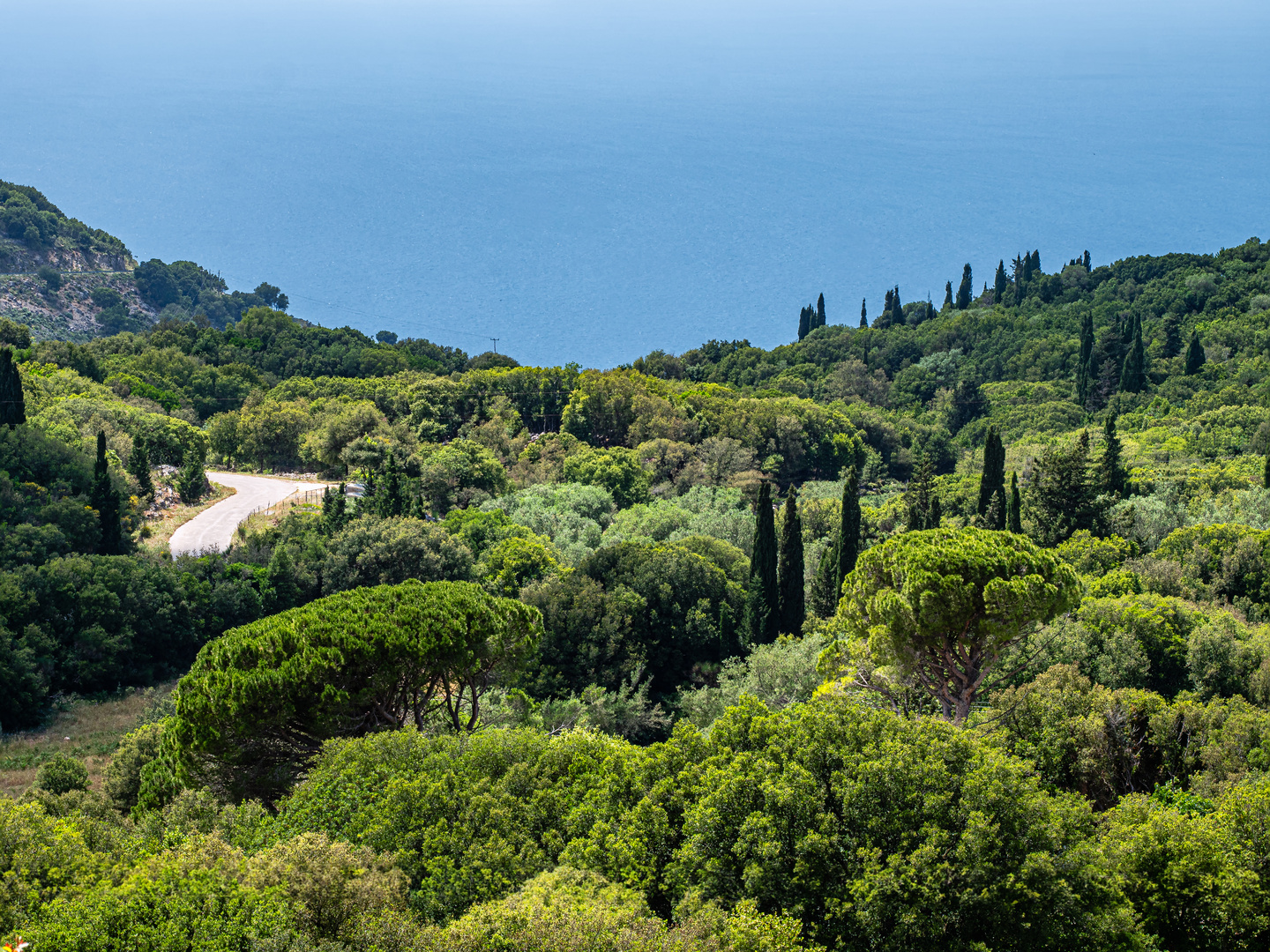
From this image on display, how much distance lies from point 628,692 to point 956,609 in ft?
44.4

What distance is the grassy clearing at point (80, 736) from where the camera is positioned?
97.0ft

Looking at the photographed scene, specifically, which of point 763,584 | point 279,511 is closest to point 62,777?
point 763,584

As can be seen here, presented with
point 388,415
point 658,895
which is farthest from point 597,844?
point 388,415

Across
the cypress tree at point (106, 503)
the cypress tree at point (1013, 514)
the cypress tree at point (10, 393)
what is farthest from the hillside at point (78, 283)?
the cypress tree at point (1013, 514)

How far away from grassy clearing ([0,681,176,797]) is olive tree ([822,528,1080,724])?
2038 cm

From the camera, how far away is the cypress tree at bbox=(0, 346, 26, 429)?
1881 inches

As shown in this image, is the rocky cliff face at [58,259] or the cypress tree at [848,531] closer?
the cypress tree at [848,531]

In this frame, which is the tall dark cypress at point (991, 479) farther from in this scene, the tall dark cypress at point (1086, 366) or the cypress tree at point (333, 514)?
the tall dark cypress at point (1086, 366)

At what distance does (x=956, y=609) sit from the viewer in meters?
22.4

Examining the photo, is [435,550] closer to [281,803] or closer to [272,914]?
[281,803]

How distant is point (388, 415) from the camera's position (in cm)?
7338

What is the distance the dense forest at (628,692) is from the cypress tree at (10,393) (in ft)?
0.48

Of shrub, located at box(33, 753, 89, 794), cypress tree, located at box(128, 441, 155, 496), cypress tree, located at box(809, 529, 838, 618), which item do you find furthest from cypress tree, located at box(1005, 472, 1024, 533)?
cypress tree, located at box(128, 441, 155, 496)

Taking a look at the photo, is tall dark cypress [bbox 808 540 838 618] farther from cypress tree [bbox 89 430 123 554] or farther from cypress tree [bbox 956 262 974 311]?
cypress tree [bbox 956 262 974 311]
